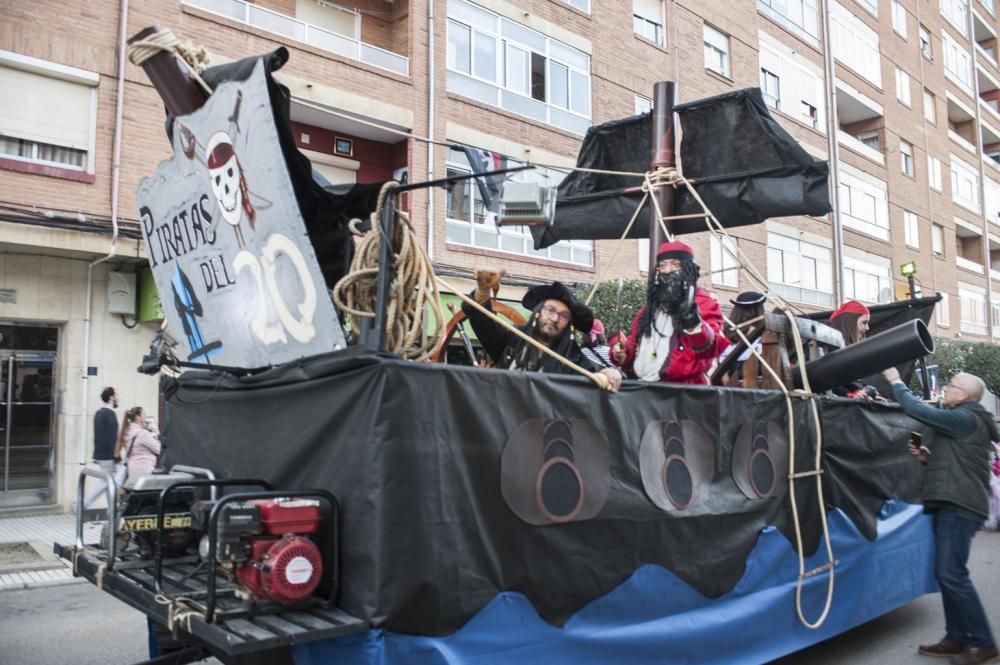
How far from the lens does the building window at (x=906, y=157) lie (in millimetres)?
34469

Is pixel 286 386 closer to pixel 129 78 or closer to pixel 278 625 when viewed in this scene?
pixel 278 625

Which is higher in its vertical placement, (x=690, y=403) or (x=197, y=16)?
(x=197, y=16)

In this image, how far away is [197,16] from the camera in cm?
1456

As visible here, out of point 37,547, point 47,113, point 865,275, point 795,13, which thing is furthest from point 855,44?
point 37,547

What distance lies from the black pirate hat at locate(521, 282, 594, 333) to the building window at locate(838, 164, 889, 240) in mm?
26931

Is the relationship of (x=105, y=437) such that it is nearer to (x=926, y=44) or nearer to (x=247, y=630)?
(x=247, y=630)

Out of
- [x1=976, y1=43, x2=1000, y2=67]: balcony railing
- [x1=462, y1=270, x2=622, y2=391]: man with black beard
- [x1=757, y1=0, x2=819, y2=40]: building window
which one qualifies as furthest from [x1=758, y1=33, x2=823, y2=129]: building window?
[x1=462, y1=270, x2=622, y2=391]: man with black beard

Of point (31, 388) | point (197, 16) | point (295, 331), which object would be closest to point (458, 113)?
point (197, 16)

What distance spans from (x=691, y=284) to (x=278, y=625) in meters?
3.26

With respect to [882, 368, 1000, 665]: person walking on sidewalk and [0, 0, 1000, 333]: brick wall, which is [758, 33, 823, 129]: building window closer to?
[0, 0, 1000, 333]: brick wall

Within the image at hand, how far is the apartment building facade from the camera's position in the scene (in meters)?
13.3

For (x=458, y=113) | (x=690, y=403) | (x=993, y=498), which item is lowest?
(x=993, y=498)

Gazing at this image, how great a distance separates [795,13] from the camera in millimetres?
29047

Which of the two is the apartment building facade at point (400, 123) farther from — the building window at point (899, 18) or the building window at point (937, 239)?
the building window at point (937, 239)
